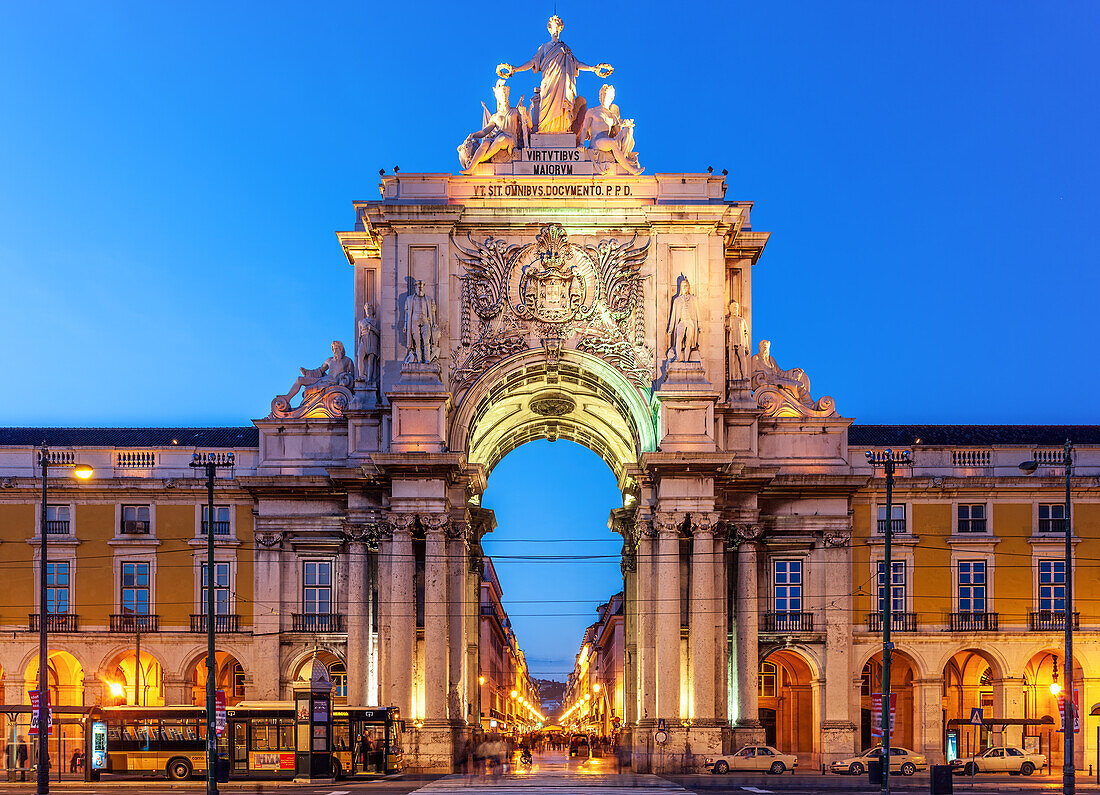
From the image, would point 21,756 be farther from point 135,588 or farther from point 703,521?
point 703,521

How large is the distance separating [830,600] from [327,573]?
2356cm

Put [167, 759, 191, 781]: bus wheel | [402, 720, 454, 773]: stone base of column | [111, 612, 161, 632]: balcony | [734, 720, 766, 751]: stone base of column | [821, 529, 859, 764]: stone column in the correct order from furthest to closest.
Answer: [111, 612, 161, 632]: balcony < [821, 529, 859, 764]: stone column < [734, 720, 766, 751]: stone base of column < [402, 720, 454, 773]: stone base of column < [167, 759, 191, 781]: bus wheel

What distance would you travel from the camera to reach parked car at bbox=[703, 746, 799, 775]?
193 feet

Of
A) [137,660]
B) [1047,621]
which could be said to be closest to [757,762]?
[1047,621]

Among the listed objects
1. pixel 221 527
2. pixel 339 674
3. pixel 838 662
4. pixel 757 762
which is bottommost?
pixel 757 762

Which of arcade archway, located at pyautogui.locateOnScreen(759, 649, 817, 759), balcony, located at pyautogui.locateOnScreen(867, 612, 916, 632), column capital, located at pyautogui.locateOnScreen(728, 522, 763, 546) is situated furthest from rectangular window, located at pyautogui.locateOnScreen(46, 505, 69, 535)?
balcony, located at pyautogui.locateOnScreen(867, 612, 916, 632)

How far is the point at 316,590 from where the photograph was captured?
6744cm

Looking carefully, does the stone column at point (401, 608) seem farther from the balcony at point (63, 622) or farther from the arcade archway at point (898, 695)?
the arcade archway at point (898, 695)

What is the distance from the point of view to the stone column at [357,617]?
2499 inches

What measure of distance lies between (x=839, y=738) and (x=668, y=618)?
10.3 meters

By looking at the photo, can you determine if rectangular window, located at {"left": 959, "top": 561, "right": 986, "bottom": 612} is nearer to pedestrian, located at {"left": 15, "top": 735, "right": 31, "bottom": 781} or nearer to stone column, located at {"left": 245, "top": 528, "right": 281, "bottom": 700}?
stone column, located at {"left": 245, "top": 528, "right": 281, "bottom": 700}

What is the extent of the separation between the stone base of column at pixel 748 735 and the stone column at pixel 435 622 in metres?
12.8

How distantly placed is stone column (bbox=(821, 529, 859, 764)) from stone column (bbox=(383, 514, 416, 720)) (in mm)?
18881

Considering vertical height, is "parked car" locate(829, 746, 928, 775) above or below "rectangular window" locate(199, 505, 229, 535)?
below
